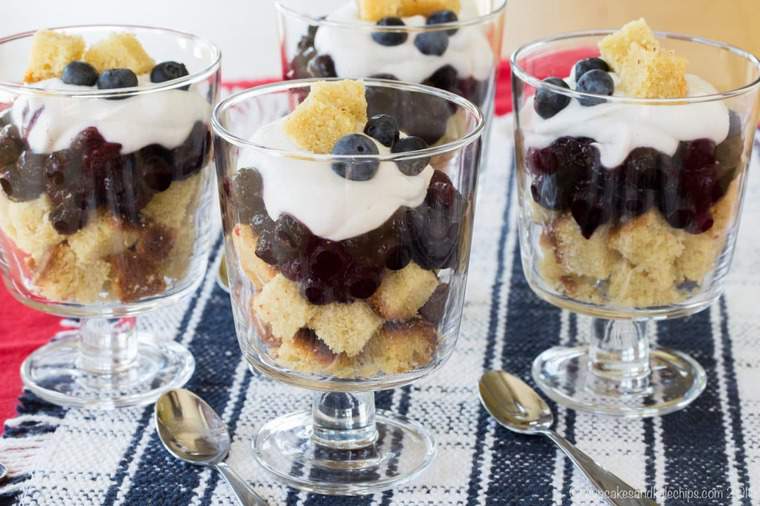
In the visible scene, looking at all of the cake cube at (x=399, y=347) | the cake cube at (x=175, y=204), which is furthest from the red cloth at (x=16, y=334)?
the cake cube at (x=399, y=347)

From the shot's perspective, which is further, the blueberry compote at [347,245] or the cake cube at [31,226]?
the cake cube at [31,226]

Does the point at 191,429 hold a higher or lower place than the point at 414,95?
lower

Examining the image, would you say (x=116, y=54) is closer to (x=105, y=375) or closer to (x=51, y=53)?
(x=51, y=53)

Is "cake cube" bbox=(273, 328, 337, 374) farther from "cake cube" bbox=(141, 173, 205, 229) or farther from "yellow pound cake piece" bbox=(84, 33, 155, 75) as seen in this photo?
"yellow pound cake piece" bbox=(84, 33, 155, 75)

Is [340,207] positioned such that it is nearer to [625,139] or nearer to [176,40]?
[625,139]

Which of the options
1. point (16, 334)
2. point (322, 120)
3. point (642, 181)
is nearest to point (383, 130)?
point (322, 120)

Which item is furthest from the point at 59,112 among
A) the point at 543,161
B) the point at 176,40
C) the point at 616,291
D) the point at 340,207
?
the point at 616,291

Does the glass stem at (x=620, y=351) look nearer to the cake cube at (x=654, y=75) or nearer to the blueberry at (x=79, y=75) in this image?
the cake cube at (x=654, y=75)
